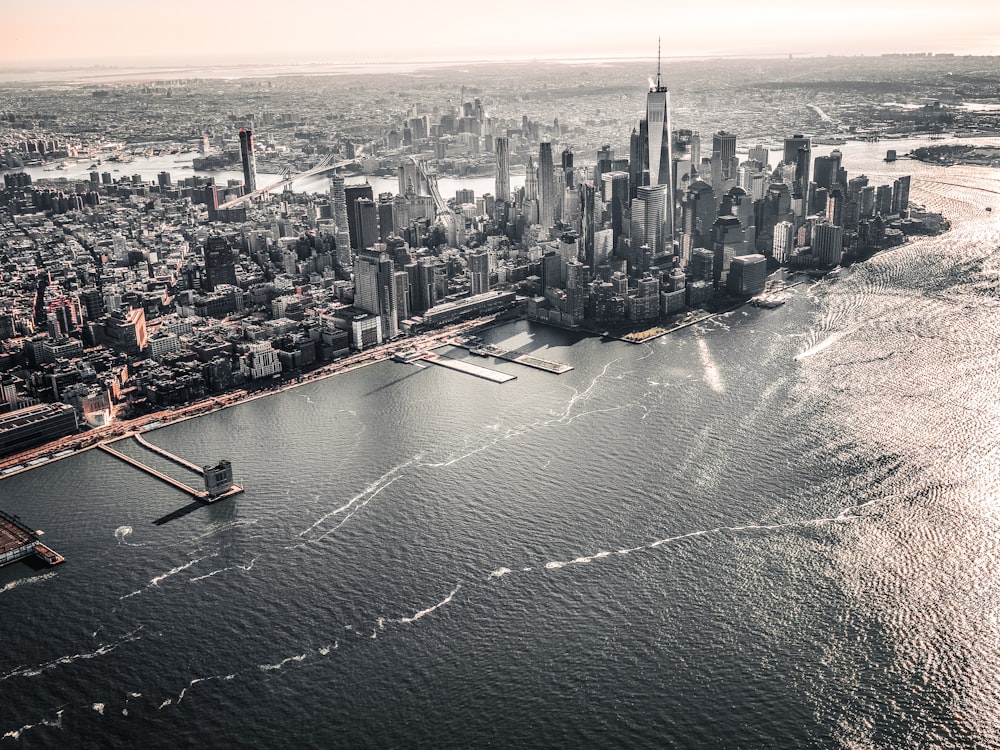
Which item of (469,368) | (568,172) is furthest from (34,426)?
(568,172)

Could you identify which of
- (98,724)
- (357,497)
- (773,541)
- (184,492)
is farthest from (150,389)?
(773,541)

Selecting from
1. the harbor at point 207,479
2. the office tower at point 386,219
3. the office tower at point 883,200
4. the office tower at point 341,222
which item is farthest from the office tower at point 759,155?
the harbor at point 207,479

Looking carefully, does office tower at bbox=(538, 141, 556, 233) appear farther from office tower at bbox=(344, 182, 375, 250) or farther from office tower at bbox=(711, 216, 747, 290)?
office tower at bbox=(711, 216, 747, 290)

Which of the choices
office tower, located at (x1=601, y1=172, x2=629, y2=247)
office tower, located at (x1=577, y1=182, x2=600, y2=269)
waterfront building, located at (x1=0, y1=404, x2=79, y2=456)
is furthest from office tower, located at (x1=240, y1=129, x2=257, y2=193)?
waterfront building, located at (x1=0, y1=404, x2=79, y2=456)

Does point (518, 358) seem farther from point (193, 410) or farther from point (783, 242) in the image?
point (783, 242)

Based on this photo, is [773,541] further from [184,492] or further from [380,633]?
[184,492]

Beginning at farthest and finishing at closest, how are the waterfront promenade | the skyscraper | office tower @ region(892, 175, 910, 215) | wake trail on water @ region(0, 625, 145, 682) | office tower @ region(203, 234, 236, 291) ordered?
office tower @ region(892, 175, 910, 215) < the skyscraper < office tower @ region(203, 234, 236, 291) < the waterfront promenade < wake trail on water @ region(0, 625, 145, 682)
